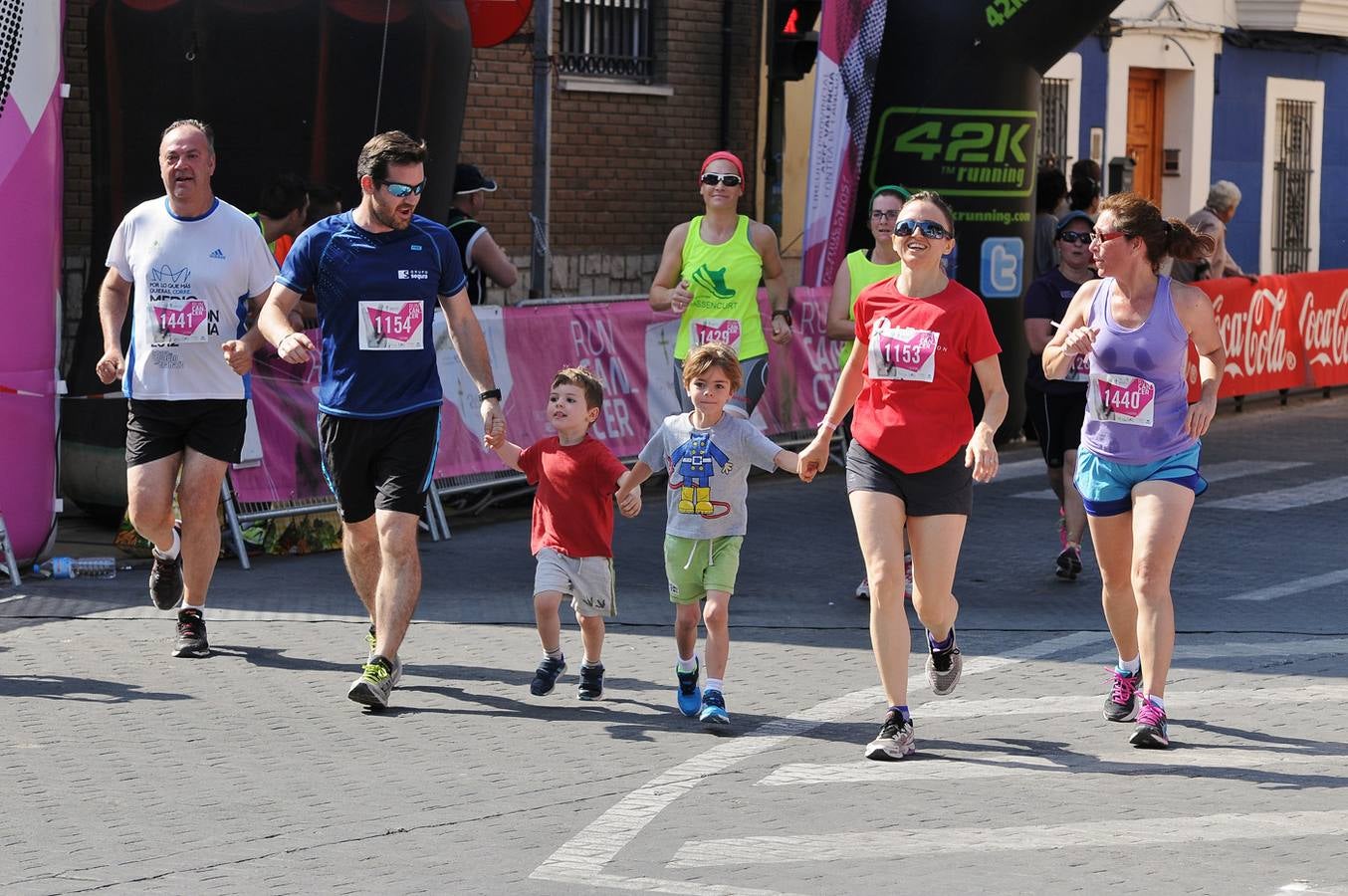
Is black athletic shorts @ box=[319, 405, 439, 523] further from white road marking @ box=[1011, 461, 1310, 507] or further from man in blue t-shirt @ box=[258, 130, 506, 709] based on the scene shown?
white road marking @ box=[1011, 461, 1310, 507]

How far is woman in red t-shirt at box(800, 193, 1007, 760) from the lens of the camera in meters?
6.79

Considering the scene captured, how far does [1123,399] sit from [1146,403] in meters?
0.08

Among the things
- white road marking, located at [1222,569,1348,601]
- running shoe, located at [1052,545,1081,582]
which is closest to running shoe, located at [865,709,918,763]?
white road marking, located at [1222,569,1348,601]

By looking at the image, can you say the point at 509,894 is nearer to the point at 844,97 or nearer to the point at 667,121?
the point at 844,97

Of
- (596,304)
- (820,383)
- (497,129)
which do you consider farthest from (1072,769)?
(497,129)

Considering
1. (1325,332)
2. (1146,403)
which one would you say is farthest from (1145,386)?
(1325,332)

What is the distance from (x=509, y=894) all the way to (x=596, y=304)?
312 inches

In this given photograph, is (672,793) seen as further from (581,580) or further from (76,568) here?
(76,568)

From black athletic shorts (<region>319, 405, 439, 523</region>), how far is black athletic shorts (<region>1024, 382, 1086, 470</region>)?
373cm

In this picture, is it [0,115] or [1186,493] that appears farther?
[0,115]

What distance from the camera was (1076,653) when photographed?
8.55m

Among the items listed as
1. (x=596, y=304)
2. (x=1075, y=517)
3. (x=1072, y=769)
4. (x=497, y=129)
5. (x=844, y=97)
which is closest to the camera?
(x=1072, y=769)

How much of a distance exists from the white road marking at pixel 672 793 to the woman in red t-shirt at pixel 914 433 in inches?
17.3

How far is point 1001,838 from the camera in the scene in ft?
19.0
